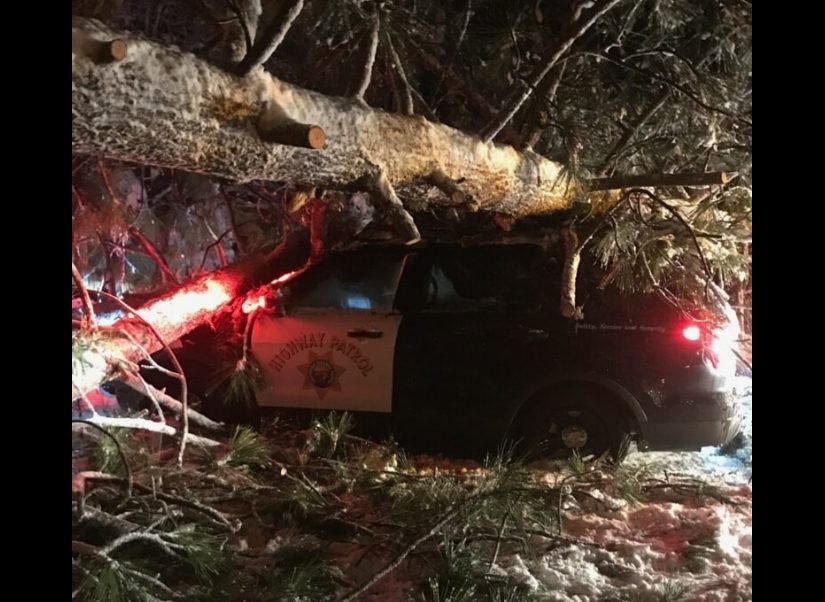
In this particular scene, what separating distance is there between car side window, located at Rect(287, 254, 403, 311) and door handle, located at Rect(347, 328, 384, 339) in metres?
0.17

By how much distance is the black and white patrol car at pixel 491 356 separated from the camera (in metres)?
3.85

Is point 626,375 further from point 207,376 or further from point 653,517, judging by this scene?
point 207,376

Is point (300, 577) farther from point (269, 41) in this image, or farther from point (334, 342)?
point (334, 342)

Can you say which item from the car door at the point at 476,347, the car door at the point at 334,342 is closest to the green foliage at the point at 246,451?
the car door at the point at 334,342

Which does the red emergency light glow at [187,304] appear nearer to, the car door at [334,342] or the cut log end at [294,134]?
the car door at [334,342]

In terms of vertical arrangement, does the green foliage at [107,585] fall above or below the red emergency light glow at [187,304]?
below

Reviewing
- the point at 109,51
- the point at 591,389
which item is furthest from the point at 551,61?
the point at 109,51

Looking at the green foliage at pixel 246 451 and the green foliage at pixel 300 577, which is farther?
the green foliage at pixel 246 451

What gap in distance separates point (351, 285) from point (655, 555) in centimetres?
246

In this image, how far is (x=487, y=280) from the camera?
14.0ft

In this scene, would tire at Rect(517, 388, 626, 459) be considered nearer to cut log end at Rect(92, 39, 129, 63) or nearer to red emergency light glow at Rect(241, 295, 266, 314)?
red emergency light glow at Rect(241, 295, 266, 314)

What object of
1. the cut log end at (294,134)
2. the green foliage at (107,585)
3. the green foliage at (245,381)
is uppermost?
the cut log end at (294,134)
